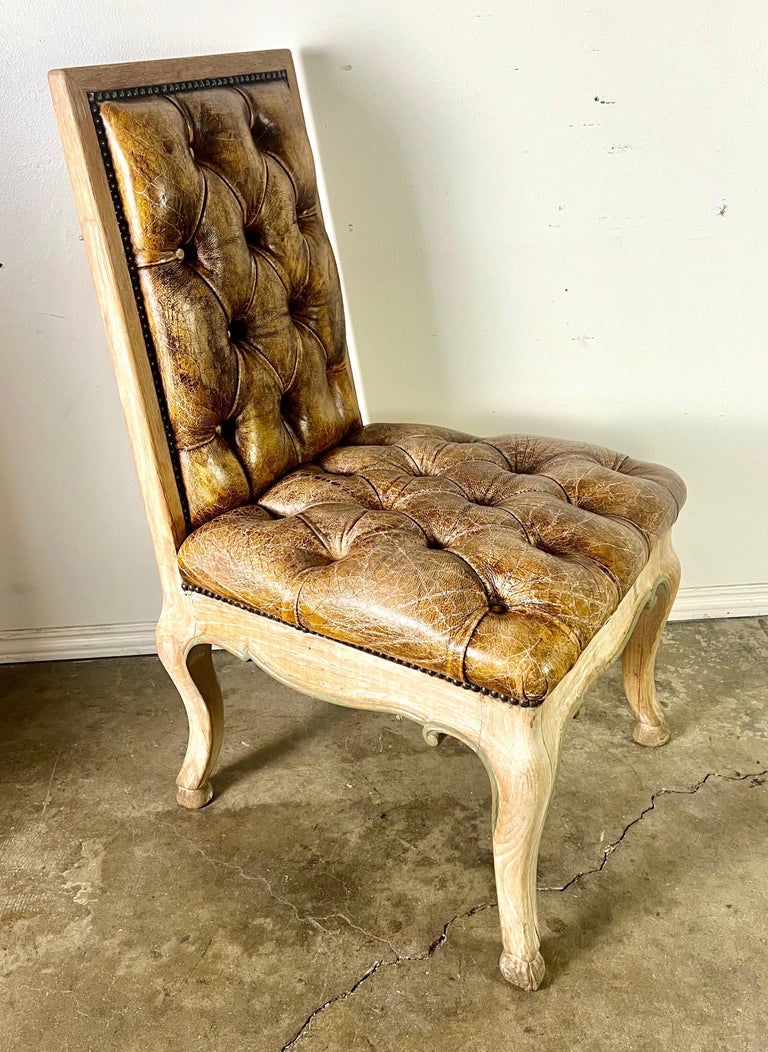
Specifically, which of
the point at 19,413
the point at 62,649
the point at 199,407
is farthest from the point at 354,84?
the point at 62,649

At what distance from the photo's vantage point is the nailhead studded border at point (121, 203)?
38.6 inches

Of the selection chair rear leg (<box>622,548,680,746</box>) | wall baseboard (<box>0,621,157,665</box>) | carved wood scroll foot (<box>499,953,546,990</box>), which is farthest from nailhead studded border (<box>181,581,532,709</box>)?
wall baseboard (<box>0,621,157,665</box>)

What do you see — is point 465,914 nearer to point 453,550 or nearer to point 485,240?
point 453,550

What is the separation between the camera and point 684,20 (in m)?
1.25

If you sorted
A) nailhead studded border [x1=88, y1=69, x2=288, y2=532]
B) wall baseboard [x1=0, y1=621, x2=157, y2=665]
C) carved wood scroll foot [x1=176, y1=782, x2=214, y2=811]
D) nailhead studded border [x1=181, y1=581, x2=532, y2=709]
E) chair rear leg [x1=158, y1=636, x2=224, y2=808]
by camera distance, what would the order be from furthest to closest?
wall baseboard [x1=0, y1=621, x2=157, y2=665] → carved wood scroll foot [x1=176, y1=782, x2=214, y2=811] → chair rear leg [x1=158, y1=636, x2=224, y2=808] → nailhead studded border [x1=88, y1=69, x2=288, y2=532] → nailhead studded border [x1=181, y1=581, x2=532, y2=709]

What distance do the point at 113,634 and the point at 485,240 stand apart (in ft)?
3.31

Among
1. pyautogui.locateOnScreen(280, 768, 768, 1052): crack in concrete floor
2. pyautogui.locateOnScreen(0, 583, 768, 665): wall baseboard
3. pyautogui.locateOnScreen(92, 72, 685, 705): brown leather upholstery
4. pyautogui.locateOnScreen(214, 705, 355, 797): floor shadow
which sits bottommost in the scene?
pyautogui.locateOnScreen(280, 768, 768, 1052): crack in concrete floor

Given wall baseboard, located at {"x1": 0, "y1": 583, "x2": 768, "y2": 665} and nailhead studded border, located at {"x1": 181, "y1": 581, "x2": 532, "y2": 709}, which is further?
wall baseboard, located at {"x1": 0, "y1": 583, "x2": 768, "y2": 665}

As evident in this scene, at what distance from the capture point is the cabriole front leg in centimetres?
89

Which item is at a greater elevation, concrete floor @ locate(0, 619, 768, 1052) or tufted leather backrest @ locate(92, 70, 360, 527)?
tufted leather backrest @ locate(92, 70, 360, 527)

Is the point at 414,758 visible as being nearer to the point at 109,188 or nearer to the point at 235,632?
the point at 235,632

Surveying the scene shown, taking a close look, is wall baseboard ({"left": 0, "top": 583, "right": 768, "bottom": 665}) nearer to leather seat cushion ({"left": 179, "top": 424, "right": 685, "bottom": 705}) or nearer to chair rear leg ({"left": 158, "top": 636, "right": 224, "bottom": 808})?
chair rear leg ({"left": 158, "top": 636, "right": 224, "bottom": 808})

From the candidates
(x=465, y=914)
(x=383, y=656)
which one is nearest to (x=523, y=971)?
(x=465, y=914)

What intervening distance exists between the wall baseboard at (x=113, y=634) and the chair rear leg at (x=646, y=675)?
341mm
